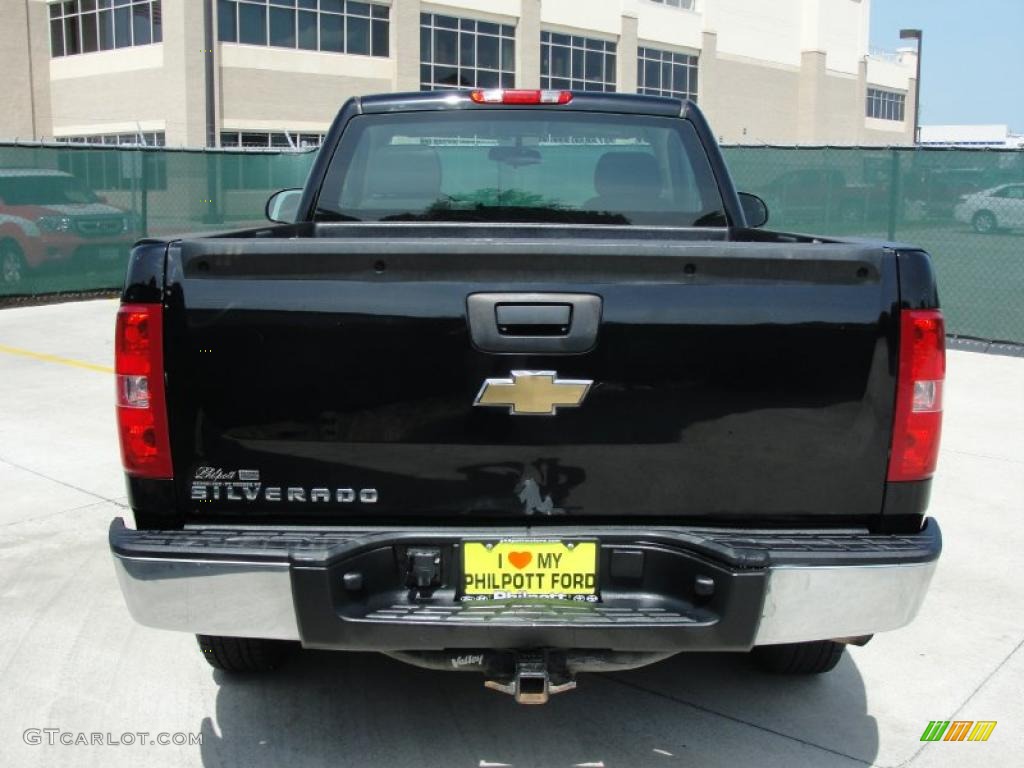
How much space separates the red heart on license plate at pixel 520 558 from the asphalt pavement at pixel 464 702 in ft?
2.76

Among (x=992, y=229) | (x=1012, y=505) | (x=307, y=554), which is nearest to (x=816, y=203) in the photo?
(x=992, y=229)

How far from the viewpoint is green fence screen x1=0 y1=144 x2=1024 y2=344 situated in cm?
1169

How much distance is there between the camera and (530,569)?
2.92 m

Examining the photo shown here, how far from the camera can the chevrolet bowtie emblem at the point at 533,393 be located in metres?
2.89

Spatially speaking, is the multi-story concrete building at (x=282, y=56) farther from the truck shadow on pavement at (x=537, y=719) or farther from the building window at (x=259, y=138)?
the truck shadow on pavement at (x=537, y=719)

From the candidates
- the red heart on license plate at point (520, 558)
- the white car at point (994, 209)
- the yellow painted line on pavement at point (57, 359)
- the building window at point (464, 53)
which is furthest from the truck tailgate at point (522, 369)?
the building window at point (464, 53)

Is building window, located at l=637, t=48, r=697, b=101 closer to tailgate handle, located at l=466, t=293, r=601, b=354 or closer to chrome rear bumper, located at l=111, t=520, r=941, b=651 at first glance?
tailgate handle, located at l=466, t=293, r=601, b=354

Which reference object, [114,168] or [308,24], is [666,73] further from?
[114,168]

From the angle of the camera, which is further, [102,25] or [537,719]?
[102,25]

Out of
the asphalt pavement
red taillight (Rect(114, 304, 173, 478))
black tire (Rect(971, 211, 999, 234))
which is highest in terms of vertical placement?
black tire (Rect(971, 211, 999, 234))

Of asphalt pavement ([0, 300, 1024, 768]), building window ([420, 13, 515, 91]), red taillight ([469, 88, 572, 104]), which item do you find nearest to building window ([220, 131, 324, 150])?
building window ([420, 13, 515, 91])

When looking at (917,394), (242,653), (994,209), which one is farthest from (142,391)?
(994,209)

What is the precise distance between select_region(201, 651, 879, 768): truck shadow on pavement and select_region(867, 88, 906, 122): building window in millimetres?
66205

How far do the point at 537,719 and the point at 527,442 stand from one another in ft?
4.02
